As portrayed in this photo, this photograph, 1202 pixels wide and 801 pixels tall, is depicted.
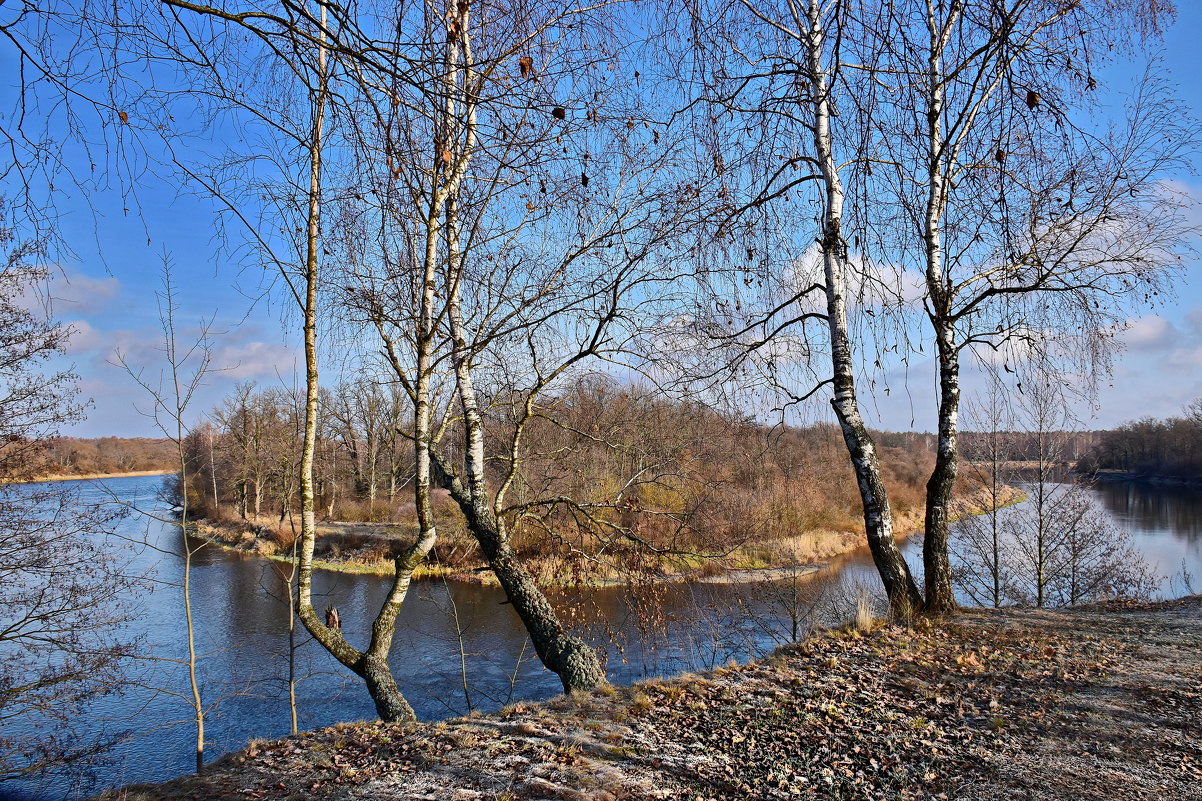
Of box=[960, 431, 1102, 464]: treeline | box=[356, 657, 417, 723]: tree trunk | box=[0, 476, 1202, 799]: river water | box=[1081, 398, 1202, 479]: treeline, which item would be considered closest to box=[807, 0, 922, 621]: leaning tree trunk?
box=[0, 476, 1202, 799]: river water

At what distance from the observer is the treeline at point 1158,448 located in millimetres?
42344

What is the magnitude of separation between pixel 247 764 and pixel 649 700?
8.31ft

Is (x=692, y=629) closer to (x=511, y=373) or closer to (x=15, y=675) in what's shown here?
(x=511, y=373)

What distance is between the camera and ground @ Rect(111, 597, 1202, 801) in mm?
3031

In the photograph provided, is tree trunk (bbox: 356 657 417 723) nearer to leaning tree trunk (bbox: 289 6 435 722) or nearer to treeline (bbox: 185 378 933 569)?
leaning tree trunk (bbox: 289 6 435 722)

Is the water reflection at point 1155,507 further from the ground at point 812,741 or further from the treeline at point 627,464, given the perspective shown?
the ground at point 812,741

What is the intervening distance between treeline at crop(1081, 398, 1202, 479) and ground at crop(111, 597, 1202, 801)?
45.9 metres

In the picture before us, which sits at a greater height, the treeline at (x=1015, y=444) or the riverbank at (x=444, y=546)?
the treeline at (x=1015, y=444)

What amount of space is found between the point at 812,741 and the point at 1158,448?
59047 mm

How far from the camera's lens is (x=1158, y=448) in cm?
4622

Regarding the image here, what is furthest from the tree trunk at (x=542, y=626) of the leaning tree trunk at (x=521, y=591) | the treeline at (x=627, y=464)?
the treeline at (x=627, y=464)

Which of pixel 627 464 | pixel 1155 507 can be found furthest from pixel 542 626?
pixel 1155 507

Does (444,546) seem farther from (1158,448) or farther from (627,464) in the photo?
(1158,448)

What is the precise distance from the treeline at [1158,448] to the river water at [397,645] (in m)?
29.3
